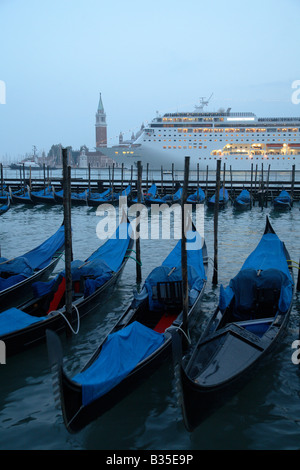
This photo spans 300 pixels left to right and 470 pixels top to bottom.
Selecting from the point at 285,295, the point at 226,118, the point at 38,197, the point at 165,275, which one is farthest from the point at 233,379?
the point at 226,118

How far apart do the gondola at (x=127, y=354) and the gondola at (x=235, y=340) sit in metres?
0.42

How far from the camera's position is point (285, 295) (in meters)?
5.05

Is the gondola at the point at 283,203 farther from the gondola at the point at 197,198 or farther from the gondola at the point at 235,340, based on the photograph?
the gondola at the point at 235,340

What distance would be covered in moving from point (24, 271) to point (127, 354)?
3.52 metres

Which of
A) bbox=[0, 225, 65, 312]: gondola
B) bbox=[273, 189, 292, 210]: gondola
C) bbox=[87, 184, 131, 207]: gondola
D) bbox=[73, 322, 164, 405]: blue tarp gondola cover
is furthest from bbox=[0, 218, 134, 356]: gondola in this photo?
bbox=[273, 189, 292, 210]: gondola

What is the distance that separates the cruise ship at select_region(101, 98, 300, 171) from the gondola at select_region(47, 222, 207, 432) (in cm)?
3712

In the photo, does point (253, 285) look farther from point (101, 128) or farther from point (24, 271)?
point (101, 128)

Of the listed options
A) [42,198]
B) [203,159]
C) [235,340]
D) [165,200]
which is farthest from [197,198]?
[203,159]

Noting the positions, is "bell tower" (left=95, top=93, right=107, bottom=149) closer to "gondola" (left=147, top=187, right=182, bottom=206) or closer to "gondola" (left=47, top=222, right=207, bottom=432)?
"gondola" (left=147, top=187, right=182, bottom=206)

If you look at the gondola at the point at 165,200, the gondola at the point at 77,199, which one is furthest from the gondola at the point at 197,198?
the gondola at the point at 77,199

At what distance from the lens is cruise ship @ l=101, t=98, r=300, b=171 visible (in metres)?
41.3

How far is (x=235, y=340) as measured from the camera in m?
4.22

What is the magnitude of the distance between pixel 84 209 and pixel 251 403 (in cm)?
1622

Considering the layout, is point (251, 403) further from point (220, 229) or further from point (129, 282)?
point (220, 229)
